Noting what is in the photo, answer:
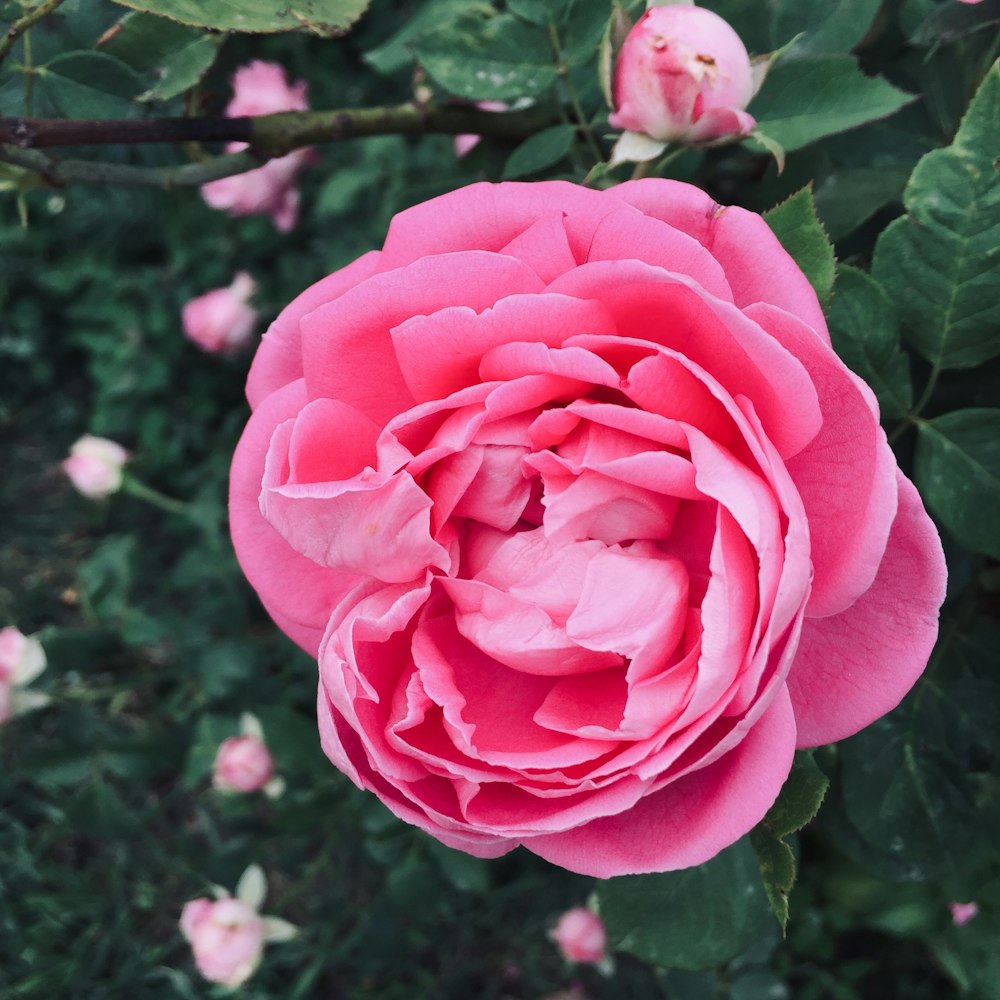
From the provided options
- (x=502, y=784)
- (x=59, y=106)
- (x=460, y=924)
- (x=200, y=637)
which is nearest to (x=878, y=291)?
(x=502, y=784)

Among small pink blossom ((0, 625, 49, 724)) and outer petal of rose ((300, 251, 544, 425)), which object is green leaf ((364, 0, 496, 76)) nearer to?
outer petal of rose ((300, 251, 544, 425))

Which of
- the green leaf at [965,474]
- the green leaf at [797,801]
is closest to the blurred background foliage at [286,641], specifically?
the green leaf at [965,474]

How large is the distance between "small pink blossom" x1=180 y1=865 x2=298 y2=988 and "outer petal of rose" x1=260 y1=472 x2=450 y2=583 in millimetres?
1048

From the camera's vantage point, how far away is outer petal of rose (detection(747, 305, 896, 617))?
490mm

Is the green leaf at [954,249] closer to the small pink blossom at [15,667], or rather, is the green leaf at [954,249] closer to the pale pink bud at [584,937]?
the pale pink bud at [584,937]

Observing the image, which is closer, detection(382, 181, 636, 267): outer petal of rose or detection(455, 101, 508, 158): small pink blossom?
detection(382, 181, 636, 267): outer petal of rose

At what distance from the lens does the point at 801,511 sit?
1.64 feet

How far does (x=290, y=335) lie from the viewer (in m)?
0.64

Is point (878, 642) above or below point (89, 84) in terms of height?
below

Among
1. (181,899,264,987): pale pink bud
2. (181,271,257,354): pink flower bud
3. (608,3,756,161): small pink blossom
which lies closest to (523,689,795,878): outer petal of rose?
(608,3,756,161): small pink blossom

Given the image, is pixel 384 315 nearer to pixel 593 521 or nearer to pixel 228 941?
pixel 593 521

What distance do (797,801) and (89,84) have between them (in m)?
0.77

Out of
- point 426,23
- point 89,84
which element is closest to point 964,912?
point 426,23

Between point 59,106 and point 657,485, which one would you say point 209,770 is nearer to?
point 59,106
